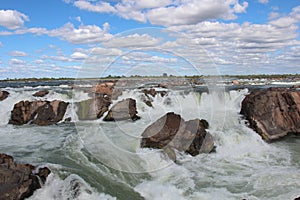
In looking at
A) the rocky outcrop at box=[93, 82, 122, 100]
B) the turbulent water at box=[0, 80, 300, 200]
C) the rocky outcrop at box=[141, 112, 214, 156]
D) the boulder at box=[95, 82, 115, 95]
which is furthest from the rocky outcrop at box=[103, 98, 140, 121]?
the rocky outcrop at box=[141, 112, 214, 156]

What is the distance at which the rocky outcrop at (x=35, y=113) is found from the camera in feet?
57.5

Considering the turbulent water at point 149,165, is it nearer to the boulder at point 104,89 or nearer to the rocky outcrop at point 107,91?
the rocky outcrop at point 107,91

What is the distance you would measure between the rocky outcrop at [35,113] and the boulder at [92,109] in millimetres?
1485

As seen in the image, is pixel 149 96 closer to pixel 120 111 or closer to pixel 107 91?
pixel 107 91

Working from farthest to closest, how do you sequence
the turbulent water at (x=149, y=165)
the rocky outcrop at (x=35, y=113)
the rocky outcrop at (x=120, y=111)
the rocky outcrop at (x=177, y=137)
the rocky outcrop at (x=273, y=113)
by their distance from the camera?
the rocky outcrop at (x=120, y=111) < the rocky outcrop at (x=35, y=113) < the rocky outcrop at (x=273, y=113) < the rocky outcrop at (x=177, y=137) < the turbulent water at (x=149, y=165)

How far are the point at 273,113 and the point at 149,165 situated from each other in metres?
8.50

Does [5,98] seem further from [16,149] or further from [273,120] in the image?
[273,120]

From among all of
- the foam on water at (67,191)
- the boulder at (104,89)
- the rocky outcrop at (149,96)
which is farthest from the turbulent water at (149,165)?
the boulder at (104,89)

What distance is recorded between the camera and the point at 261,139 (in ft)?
43.7

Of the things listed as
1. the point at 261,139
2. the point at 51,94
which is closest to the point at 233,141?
the point at 261,139

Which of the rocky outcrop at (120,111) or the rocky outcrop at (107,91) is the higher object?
the rocky outcrop at (107,91)

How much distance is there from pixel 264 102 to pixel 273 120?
1.16 m

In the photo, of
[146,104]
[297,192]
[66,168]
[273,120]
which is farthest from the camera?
[146,104]

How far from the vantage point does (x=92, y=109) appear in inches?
771
